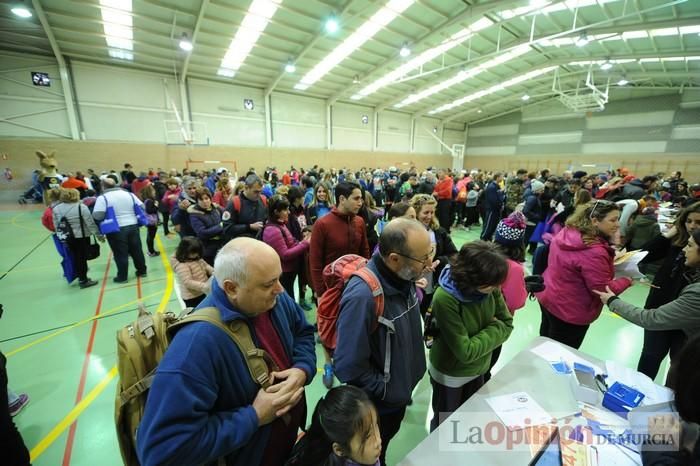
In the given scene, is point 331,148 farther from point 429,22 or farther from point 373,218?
point 373,218

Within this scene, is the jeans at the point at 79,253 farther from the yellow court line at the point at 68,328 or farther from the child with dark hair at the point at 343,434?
the child with dark hair at the point at 343,434

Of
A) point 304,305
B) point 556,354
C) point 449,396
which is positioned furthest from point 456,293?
point 304,305

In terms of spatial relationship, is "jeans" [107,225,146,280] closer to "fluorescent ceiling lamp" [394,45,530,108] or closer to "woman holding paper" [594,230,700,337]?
"woman holding paper" [594,230,700,337]

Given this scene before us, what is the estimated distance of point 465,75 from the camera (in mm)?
15375

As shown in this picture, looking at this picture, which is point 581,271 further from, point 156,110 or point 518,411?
point 156,110

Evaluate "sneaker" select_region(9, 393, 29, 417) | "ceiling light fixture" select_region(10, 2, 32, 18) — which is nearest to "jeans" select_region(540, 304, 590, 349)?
"sneaker" select_region(9, 393, 29, 417)

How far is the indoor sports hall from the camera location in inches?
118

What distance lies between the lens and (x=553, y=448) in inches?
42.3

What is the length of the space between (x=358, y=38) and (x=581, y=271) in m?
12.1

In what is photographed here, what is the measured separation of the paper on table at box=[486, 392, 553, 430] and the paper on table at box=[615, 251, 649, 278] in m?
1.45

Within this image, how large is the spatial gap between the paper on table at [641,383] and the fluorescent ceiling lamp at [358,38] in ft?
36.0

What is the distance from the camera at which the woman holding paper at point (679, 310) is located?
1.51 m

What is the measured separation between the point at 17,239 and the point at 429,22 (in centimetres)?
1421

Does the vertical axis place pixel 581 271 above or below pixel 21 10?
below
